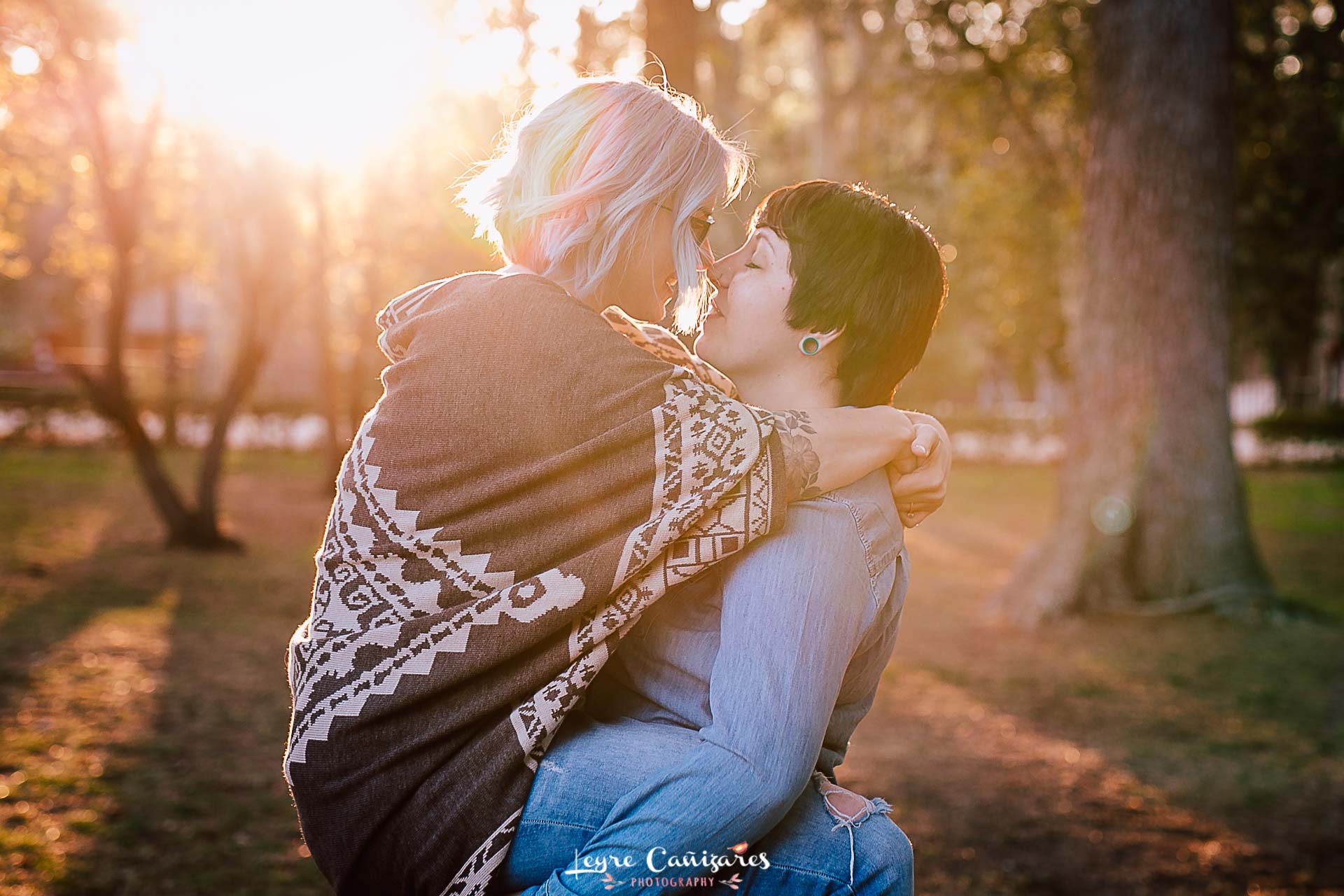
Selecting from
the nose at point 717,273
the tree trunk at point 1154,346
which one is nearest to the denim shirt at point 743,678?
the nose at point 717,273

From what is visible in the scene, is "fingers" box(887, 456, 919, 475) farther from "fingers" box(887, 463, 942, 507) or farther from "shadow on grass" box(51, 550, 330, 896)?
"shadow on grass" box(51, 550, 330, 896)

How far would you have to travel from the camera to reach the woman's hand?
2311 millimetres

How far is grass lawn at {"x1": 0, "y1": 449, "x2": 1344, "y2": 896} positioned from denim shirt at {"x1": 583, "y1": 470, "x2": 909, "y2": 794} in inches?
126

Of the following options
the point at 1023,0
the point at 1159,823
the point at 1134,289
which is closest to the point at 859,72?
the point at 1023,0

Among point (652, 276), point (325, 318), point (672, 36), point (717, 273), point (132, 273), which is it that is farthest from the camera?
point (325, 318)

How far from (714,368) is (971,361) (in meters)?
43.9

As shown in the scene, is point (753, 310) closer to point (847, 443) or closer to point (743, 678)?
point (847, 443)

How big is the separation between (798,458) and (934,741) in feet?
17.8

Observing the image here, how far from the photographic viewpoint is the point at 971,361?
44.4 metres

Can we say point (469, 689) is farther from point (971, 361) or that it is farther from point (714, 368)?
point (971, 361)

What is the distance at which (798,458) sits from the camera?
2.02 metres

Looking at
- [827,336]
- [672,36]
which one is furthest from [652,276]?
[672,36]

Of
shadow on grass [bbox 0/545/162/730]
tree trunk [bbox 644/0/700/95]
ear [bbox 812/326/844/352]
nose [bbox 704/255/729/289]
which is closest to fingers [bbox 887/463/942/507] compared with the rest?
ear [bbox 812/326/844/352]

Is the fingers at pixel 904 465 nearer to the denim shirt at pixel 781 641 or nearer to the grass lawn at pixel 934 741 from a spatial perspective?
the denim shirt at pixel 781 641
